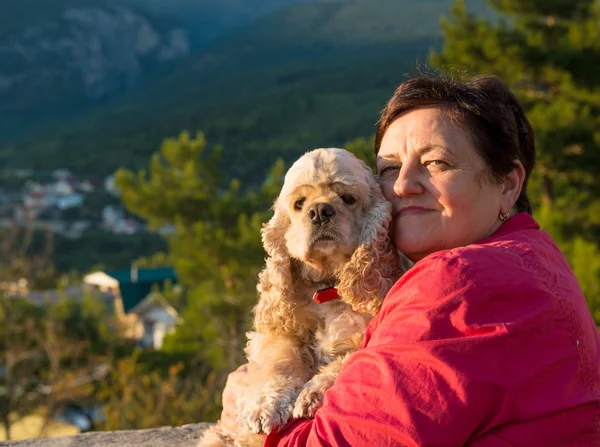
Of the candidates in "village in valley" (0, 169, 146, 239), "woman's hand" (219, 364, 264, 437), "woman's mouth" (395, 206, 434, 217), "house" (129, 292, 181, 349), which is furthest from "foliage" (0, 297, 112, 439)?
"village in valley" (0, 169, 146, 239)

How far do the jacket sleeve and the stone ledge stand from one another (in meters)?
1.82

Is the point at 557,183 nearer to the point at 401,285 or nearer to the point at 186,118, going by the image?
the point at 401,285

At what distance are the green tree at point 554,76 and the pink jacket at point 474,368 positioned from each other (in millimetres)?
14567

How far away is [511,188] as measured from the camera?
2.44m

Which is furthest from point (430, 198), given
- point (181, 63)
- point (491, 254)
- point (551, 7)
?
point (181, 63)

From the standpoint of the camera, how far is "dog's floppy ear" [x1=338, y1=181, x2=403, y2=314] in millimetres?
2367

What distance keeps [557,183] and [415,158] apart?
16.0 m

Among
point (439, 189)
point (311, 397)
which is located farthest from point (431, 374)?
point (439, 189)

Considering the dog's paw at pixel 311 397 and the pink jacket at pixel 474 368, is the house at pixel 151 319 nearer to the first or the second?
the dog's paw at pixel 311 397

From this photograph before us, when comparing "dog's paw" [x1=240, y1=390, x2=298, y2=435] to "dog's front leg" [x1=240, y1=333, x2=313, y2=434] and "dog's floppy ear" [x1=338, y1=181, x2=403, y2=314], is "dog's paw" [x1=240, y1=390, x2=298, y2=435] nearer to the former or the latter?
"dog's front leg" [x1=240, y1=333, x2=313, y2=434]

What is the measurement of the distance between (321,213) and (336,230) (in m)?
0.08

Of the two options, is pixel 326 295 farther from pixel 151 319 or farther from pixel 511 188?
pixel 151 319

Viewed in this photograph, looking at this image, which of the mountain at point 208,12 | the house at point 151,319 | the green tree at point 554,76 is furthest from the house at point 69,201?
the mountain at point 208,12

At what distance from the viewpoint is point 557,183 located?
1733 centimetres
